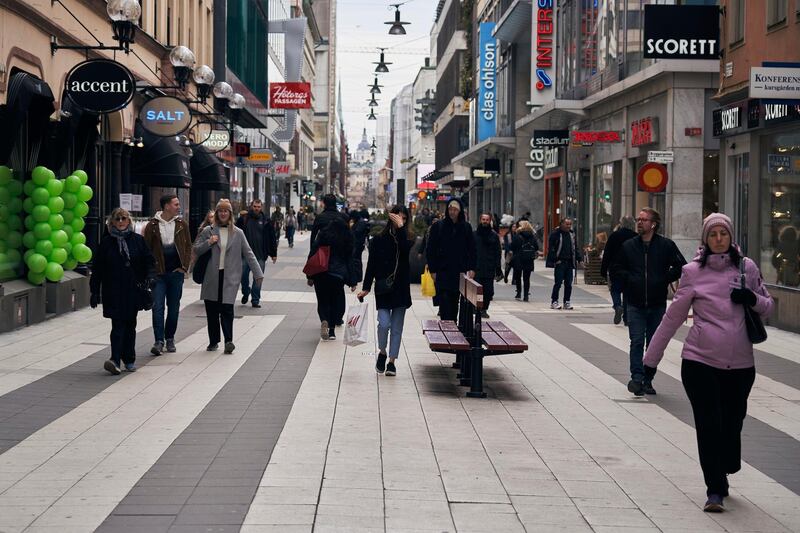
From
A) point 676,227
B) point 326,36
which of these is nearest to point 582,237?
point 676,227

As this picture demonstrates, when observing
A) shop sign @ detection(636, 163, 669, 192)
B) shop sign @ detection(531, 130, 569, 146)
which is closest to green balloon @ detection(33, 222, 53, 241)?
shop sign @ detection(636, 163, 669, 192)

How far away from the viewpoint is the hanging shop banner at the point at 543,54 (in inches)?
1622

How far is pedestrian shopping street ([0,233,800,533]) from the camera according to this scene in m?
6.73

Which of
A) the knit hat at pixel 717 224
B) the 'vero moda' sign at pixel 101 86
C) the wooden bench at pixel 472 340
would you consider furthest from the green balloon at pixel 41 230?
the knit hat at pixel 717 224

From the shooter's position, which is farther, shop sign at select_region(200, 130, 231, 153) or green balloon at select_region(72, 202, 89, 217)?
shop sign at select_region(200, 130, 231, 153)

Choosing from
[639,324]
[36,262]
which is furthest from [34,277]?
[639,324]

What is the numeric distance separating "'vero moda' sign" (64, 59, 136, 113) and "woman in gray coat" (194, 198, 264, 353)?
4.10 m

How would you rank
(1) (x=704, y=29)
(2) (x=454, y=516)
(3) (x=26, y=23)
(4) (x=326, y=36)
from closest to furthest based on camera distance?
(2) (x=454, y=516) → (3) (x=26, y=23) → (1) (x=704, y=29) → (4) (x=326, y=36)

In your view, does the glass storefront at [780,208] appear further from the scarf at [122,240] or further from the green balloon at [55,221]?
the green balloon at [55,221]

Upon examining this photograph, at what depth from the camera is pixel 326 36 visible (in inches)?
6348

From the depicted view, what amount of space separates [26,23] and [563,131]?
72.3 feet

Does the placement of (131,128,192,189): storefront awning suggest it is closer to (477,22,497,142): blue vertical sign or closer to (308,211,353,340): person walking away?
(308,211,353,340): person walking away

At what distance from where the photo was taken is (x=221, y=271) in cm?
1445

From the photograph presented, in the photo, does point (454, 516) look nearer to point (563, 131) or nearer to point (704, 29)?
point (704, 29)
